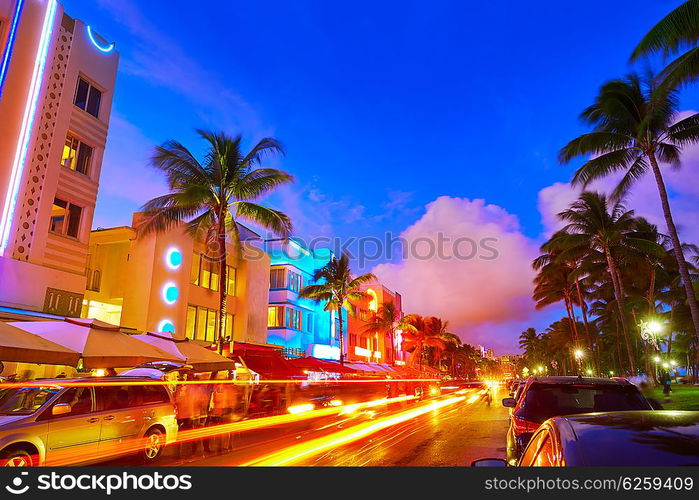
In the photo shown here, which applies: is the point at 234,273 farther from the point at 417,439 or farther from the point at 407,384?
the point at 417,439

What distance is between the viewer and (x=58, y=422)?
8.67m

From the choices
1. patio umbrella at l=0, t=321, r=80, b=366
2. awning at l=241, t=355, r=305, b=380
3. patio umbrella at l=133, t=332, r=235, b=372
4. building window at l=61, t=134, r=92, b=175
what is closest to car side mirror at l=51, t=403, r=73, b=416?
patio umbrella at l=0, t=321, r=80, b=366

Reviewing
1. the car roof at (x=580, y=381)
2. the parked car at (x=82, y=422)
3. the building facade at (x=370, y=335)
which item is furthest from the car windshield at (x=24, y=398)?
the building facade at (x=370, y=335)

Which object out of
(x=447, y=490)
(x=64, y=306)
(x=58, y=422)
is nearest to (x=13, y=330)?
(x=58, y=422)

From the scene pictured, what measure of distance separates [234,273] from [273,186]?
12.5 m

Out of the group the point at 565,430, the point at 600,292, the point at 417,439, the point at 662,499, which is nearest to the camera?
the point at 662,499

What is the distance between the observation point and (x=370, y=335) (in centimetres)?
6688

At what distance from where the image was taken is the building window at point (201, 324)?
29.2 metres

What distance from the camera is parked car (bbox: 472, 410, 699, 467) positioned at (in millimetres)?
2459

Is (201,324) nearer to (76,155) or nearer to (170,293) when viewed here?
(170,293)

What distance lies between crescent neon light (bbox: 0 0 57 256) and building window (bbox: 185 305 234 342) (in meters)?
12.1

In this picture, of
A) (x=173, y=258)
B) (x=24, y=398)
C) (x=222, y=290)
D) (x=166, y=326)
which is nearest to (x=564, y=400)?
(x=24, y=398)

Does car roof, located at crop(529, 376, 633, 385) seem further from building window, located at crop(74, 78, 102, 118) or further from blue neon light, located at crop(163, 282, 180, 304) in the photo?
building window, located at crop(74, 78, 102, 118)

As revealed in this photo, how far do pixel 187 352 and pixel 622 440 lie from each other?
52.3ft
